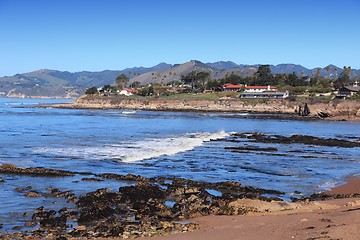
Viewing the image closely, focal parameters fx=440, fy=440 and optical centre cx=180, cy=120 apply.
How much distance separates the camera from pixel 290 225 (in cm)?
933

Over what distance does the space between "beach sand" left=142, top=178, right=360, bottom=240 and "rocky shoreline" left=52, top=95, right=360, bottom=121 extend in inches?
2430

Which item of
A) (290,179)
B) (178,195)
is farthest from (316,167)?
(178,195)

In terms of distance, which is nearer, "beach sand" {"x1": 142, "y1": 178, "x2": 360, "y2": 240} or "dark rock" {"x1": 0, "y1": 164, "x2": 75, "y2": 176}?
"beach sand" {"x1": 142, "y1": 178, "x2": 360, "y2": 240}

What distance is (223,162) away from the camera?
22.7 m

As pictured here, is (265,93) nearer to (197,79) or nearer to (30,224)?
(197,79)

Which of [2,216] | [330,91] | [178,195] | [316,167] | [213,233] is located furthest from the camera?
[330,91]

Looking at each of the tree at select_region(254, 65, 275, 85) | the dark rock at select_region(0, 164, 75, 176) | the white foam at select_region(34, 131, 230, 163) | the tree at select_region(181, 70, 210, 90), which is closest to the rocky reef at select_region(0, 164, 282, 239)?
the dark rock at select_region(0, 164, 75, 176)

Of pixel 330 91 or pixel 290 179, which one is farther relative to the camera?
pixel 330 91

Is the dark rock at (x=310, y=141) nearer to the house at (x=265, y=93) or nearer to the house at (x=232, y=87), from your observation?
the house at (x=265, y=93)

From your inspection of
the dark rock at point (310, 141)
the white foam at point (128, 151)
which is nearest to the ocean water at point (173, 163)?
the white foam at point (128, 151)

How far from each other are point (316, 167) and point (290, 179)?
13.1 feet

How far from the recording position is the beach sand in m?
8.35

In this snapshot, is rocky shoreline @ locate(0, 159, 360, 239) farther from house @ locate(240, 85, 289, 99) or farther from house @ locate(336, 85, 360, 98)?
house @ locate(240, 85, 289, 99)

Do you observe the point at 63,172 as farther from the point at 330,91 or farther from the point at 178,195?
the point at 330,91
